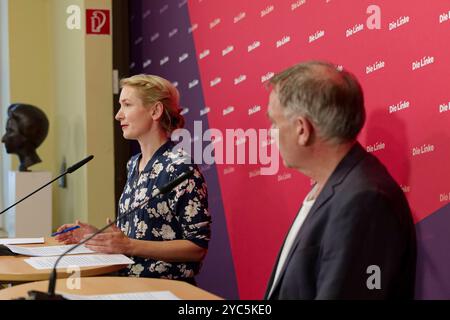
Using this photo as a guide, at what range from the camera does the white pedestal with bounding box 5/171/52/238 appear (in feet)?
15.7

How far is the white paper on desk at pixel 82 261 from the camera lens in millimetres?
2316

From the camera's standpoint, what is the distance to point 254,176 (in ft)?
11.1

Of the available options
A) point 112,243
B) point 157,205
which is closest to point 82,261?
point 112,243

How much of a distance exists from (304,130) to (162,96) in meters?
1.28

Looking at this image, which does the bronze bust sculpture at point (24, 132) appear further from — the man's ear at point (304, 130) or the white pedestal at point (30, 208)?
the man's ear at point (304, 130)

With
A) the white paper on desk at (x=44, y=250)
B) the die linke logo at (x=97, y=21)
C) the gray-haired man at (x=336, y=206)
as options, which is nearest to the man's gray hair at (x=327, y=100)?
the gray-haired man at (x=336, y=206)

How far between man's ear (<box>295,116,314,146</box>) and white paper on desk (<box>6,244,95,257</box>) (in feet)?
3.78

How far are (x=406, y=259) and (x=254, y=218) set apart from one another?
6.07 feet

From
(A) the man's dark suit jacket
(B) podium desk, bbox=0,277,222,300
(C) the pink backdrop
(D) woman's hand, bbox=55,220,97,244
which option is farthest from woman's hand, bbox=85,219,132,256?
(A) the man's dark suit jacket

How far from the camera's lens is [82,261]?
2.37 metres

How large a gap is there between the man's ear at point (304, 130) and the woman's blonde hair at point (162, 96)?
4.06 feet

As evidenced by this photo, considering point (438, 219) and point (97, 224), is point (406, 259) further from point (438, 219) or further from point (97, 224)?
point (97, 224)

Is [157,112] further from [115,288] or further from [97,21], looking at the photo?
[97,21]

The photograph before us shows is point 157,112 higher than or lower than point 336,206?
higher
